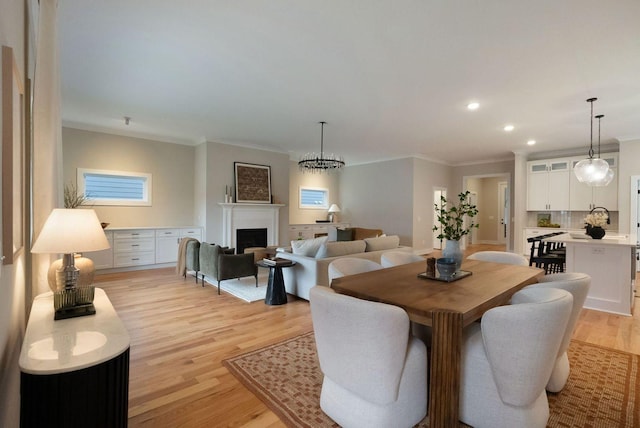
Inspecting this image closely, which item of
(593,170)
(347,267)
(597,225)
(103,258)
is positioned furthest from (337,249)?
(103,258)

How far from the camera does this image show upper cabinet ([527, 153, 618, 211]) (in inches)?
268

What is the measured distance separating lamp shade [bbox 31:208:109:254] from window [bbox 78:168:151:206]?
517 cm

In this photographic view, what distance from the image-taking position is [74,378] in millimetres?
1127

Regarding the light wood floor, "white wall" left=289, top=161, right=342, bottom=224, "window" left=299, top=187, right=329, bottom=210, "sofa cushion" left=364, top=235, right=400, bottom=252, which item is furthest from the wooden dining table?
"window" left=299, top=187, right=329, bottom=210

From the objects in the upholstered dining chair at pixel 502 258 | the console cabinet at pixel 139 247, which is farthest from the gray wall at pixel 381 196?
the upholstered dining chair at pixel 502 258

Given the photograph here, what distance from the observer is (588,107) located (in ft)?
14.8

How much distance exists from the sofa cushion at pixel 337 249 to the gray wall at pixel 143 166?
14.0 feet

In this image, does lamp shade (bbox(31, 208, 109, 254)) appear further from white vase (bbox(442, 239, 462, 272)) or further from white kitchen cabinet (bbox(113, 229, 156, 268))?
white kitchen cabinet (bbox(113, 229, 156, 268))

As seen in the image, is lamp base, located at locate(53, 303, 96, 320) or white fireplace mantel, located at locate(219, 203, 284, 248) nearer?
lamp base, located at locate(53, 303, 96, 320)

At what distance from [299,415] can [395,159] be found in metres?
7.84

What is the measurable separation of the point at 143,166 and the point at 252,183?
7.56ft

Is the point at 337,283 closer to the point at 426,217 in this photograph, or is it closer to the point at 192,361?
the point at 192,361

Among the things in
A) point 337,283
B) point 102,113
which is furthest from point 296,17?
point 102,113

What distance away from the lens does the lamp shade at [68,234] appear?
5.20 feet
